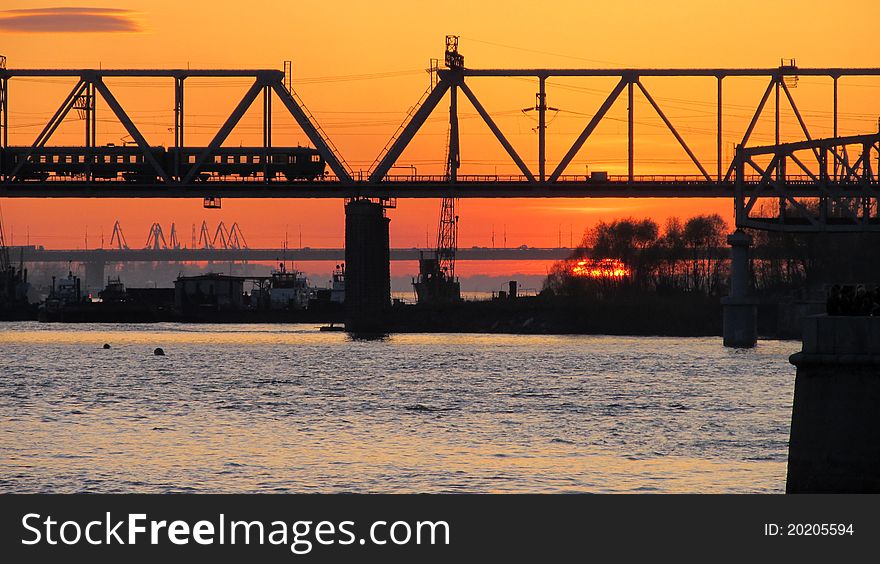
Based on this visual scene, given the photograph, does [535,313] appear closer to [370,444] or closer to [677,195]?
[677,195]

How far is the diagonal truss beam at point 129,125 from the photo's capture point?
481 feet

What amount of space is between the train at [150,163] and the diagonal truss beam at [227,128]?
1075 mm

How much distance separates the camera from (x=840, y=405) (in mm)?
33531

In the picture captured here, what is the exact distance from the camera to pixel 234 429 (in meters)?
59.8

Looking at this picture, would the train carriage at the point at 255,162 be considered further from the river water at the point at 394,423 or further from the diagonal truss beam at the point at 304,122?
the river water at the point at 394,423

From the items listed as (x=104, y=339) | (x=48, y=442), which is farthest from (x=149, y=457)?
(x=104, y=339)

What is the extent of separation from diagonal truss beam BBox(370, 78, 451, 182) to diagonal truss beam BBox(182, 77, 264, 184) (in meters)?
14.4

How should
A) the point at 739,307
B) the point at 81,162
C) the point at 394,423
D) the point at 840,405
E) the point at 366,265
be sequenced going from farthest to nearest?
the point at 366,265 → the point at 81,162 → the point at 739,307 → the point at 394,423 → the point at 840,405

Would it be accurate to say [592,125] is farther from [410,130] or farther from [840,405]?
[840,405]

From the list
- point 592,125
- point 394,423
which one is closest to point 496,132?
→ point 592,125

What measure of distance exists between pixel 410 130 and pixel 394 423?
96.8 metres

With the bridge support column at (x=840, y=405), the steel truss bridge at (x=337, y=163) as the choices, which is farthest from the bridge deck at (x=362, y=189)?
the bridge support column at (x=840, y=405)

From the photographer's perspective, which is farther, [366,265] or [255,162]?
[366,265]

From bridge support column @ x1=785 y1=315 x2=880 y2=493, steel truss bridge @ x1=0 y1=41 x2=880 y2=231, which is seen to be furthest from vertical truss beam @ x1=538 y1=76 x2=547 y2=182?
bridge support column @ x1=785 y1=315 x2=880 y2=493
